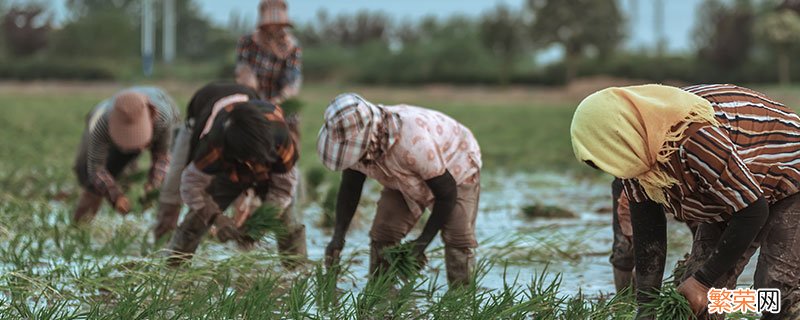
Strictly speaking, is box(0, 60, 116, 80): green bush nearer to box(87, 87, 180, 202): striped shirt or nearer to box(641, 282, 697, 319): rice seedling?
box(87, 87, 180, 202): striped shirt

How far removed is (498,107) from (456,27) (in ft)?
84.8

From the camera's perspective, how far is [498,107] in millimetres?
26500

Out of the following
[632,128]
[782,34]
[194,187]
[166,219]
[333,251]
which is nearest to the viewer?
[632,128]

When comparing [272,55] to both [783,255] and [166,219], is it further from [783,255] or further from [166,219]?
[783,255]

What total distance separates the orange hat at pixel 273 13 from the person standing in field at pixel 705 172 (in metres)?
4.01

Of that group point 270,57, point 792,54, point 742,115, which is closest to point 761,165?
point 742,115

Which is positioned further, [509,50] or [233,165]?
[509,50]

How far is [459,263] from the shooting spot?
17.4ft

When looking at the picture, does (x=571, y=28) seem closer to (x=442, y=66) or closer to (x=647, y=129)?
(x=442, y=66)

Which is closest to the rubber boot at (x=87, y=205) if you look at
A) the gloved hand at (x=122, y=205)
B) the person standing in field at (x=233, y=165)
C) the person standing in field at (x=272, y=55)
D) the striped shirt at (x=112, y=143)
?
the striped shirt at (x=112, y=143)

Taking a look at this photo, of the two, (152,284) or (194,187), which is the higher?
(194,187)

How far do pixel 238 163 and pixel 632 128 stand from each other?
2330mm

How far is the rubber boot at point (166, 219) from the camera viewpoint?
6.53m

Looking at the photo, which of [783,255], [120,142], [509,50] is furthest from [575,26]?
[783,255]
